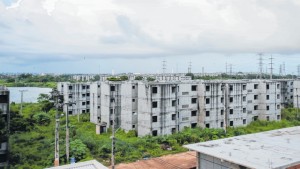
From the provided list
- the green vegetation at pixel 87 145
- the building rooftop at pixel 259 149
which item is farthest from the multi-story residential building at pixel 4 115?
the building rooftop at pixel 259 149

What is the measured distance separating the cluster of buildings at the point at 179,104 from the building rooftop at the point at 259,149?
1826 centimetres

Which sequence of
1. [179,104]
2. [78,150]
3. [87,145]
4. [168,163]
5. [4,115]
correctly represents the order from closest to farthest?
[4,115], [168,163], [78,150], [87,145], [179,104]

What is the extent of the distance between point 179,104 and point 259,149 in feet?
77.0

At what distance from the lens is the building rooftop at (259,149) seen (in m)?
14.2

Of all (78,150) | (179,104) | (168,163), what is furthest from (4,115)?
(179,104)

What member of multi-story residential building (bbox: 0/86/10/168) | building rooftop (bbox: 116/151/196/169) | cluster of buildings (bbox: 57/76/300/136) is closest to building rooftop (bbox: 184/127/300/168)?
building rooftop (bbox: 116/151/196/169)

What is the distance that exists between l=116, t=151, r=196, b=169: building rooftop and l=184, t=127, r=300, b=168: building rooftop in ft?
22.0

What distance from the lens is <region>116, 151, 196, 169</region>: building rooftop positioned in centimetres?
2439

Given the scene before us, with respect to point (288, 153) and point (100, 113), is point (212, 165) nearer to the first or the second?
point (288, 153)

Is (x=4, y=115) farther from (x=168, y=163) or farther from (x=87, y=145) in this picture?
(x=168, y=163)

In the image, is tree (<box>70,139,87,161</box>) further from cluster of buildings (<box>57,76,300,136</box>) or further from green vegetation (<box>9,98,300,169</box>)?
cluster of buildings (<box>57,76,300,136</box>)

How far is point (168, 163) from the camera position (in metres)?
25.6

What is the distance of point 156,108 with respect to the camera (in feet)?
122

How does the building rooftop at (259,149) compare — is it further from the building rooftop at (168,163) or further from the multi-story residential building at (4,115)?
the multi-story residential building at (4,115)
